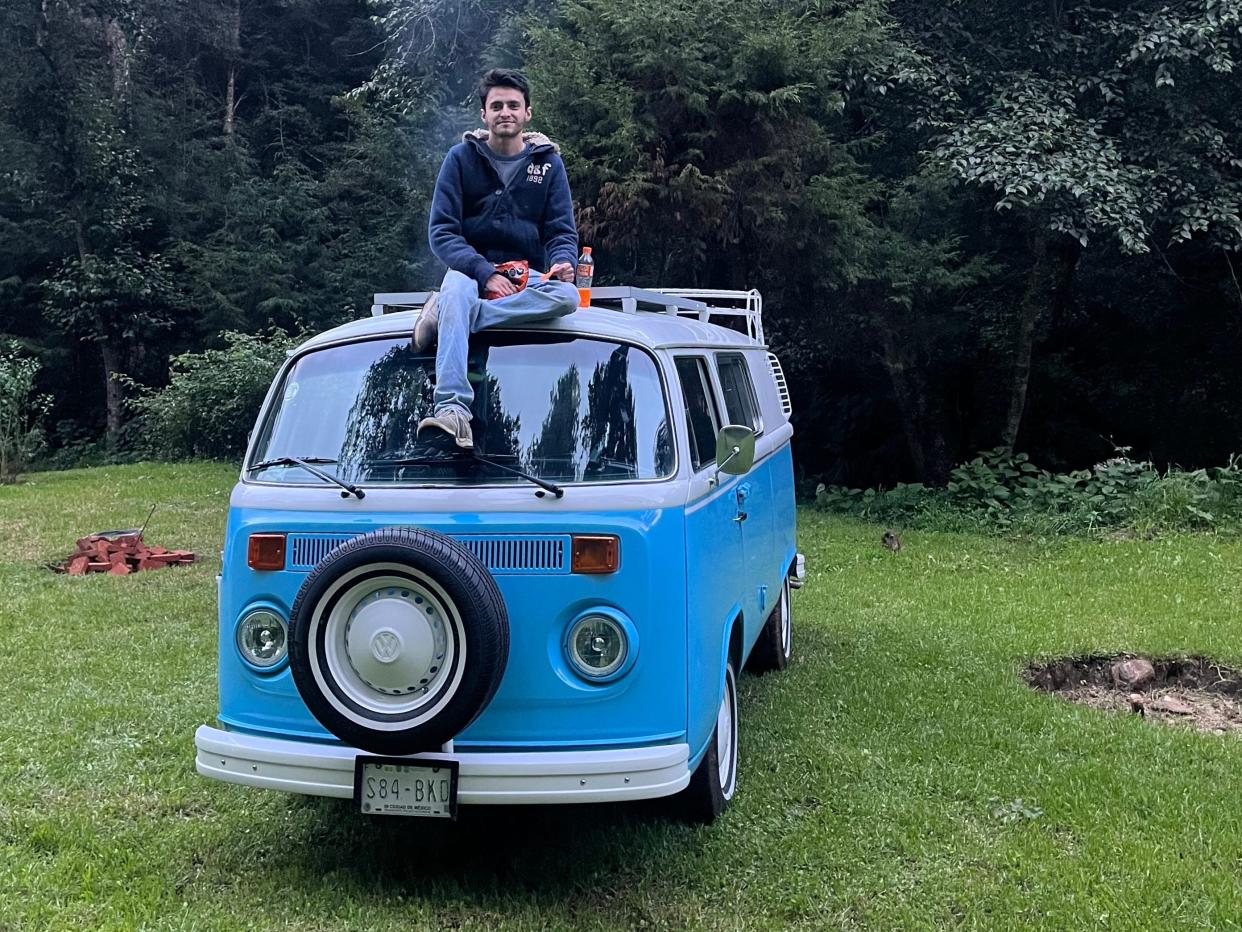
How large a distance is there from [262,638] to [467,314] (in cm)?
137

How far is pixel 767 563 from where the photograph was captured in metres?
5.86

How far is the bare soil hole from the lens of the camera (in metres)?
6.37

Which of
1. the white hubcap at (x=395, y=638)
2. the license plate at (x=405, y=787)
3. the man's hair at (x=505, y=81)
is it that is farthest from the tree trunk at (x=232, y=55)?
the license plate at (x=405, y=787)

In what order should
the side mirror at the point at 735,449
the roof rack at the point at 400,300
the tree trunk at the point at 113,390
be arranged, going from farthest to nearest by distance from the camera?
the tree trunk at the point at 113,390 < the roof rack at the point at 400,300 < the side mirror at the point at 735,449

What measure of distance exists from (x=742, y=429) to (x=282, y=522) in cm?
175

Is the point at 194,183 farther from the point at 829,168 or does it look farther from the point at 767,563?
the point at 767,563

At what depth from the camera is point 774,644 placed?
6.63 meters

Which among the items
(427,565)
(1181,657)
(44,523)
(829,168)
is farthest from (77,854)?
(829,168)

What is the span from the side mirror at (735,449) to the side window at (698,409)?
9cm

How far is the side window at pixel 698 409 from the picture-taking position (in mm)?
4379

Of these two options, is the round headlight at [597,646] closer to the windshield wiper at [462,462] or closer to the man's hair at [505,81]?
the windshield wiper at [462,462]

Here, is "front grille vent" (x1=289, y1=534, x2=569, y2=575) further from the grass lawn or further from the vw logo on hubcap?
the grass lawn

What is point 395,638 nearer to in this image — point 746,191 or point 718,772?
point 718,772

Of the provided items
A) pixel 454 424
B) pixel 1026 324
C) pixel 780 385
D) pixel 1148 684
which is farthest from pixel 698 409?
pixel 1026 324
